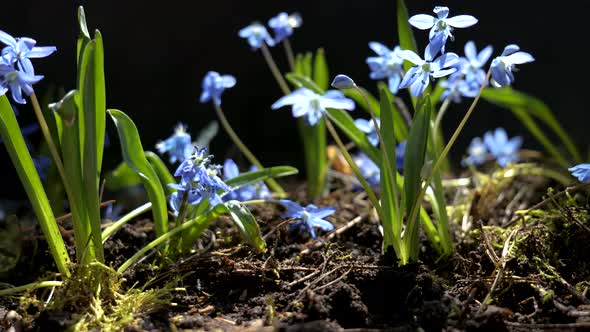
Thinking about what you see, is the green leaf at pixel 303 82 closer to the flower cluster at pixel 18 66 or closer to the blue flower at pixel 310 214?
the blue flower at pixel 310 214

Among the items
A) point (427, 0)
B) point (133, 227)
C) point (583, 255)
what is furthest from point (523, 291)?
point (427, 0)

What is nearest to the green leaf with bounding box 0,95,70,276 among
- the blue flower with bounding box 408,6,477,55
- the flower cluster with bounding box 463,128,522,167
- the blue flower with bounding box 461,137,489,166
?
the blue flower with bounding box 408,6,477,55

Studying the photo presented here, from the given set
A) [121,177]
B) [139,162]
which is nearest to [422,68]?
[139,162]

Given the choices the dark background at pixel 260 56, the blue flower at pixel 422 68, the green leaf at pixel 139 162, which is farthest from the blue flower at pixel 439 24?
the dark background at pixel 260 56

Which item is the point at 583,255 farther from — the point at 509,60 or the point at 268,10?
the point at 268,10

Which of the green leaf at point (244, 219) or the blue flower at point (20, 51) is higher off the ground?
the blue flower at point (20, 51)
